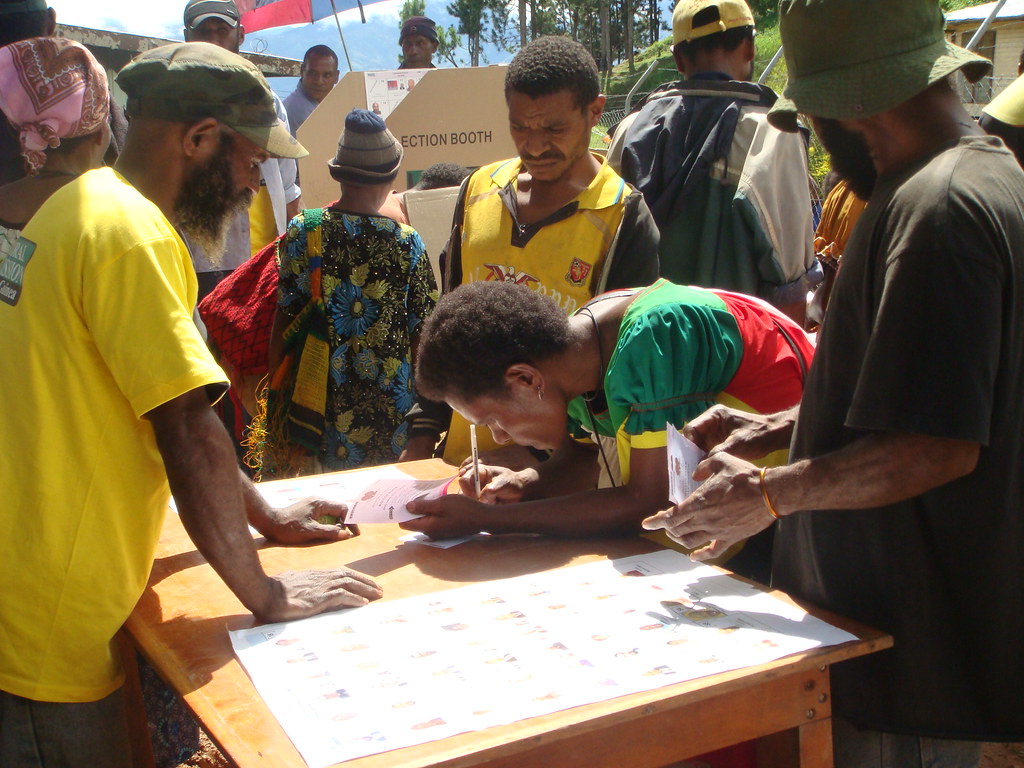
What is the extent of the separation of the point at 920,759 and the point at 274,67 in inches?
399

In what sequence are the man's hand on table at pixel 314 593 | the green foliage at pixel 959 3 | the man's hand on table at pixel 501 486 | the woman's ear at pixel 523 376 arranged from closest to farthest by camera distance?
1. the man's hand on table at pixel 314 593
2. the woman's ear at pixel 523 376
3. the man's hand on table at pixel 501 486
4. the green foliage at pixel 959 3

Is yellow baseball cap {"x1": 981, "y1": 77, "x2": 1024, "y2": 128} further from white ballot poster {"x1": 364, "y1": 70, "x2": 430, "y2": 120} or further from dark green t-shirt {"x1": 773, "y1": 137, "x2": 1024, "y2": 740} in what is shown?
white ballot poster {"x1": 364, "y1": 70, "x2": 430, "y2": 120}

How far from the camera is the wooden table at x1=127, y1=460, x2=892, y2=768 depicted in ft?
4.20

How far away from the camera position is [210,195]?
74.5 inches

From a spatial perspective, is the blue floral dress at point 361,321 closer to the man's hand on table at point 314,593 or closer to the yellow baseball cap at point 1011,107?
Answer: the man's hand on table at point 314,593

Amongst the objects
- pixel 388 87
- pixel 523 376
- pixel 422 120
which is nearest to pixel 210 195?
pixel 523 376

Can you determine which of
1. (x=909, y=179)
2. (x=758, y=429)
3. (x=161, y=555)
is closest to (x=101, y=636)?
(x=161, y=555)

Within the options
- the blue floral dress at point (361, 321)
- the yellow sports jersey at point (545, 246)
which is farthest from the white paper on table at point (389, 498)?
the blue floral dress at point (361, 321)

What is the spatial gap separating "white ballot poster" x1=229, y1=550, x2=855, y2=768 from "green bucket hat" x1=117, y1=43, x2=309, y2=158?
37.7 inches

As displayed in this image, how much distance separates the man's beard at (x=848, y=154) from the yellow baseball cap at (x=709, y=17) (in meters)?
2.03

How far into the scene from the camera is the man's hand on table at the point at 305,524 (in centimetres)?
226

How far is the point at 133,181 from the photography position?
6.05 feet

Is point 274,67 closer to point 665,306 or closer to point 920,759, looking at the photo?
point 665,306

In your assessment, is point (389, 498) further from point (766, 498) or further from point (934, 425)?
point (934, 425)
